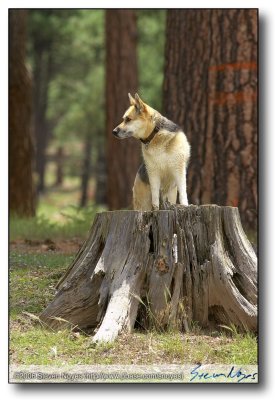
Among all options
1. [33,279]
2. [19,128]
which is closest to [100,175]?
[19,128]

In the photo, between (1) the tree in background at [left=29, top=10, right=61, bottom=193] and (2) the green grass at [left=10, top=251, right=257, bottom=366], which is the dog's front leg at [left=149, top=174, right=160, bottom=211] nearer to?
(2) the green grass at [left=10, top=251, right=257, bottom=366]

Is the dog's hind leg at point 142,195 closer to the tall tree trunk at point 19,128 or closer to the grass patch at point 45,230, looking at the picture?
the grass patch at point 45,230

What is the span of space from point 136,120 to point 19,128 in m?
7.11

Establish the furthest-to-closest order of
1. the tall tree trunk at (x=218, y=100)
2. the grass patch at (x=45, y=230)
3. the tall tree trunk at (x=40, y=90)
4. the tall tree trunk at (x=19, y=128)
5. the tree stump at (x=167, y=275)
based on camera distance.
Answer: the tall tree trunk at (x=40, y=90), the tall tree trunk at (x=19, y=128), the grass patch at (x=45, y=230), the tall tree trunk at (x=218, y=100), the tree stump at (x=167, y=275)

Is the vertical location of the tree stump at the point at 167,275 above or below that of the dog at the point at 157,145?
below

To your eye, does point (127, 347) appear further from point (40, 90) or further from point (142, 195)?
point (40, 90)

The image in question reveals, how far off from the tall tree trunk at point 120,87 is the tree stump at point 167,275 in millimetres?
9474

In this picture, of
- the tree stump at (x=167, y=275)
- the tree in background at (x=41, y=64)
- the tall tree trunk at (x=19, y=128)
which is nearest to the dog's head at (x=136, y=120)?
the tree stump at (x=167, y=275)

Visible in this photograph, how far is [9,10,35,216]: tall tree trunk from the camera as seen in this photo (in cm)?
1335

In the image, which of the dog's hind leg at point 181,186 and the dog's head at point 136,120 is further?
the dog's hind leg at point 181,186

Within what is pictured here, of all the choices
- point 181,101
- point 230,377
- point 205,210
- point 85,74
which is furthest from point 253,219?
point 85,74

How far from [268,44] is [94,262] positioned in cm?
257

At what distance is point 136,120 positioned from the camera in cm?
686

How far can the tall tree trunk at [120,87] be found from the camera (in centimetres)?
1627
